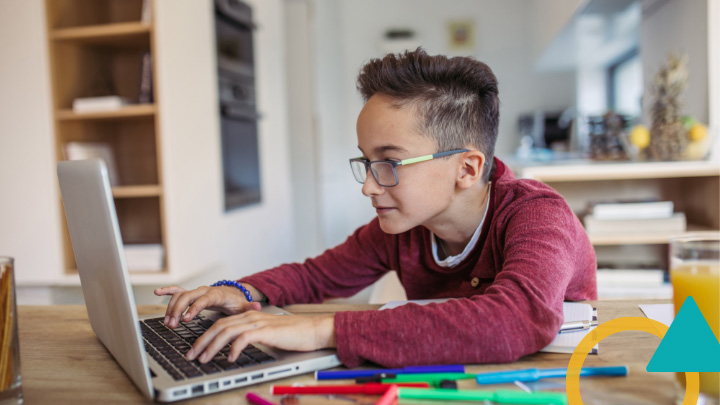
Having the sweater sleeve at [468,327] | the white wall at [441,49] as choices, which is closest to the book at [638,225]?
the sweater sleeve at [468,327]

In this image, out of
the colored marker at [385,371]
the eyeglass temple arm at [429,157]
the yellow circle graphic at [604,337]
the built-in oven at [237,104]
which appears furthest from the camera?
the built-in oven at [237,104]

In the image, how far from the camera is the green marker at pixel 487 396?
1.88 feet

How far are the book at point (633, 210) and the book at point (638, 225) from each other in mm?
15

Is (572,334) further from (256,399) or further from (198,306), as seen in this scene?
(198,306)

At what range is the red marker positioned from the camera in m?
0.62

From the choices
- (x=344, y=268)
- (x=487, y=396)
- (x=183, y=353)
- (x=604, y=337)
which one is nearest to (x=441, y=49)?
(x=344, y=268)

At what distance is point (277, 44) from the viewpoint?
418 centimetres

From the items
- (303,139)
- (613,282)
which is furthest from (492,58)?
(613,282)

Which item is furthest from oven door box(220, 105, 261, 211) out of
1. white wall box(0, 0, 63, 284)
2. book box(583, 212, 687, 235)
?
book box(583, 212, 687, 235)

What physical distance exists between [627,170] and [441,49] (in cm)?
456

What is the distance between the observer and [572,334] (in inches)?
30.7

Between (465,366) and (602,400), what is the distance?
166mm

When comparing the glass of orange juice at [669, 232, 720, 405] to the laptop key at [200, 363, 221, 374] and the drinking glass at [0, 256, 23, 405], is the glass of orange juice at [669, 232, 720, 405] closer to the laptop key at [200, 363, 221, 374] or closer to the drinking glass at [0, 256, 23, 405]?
the laptop key at [200, 363, 221, 374]

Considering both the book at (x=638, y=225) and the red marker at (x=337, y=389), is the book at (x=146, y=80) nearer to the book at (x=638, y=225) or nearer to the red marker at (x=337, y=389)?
the book at (x=638, y=225)
